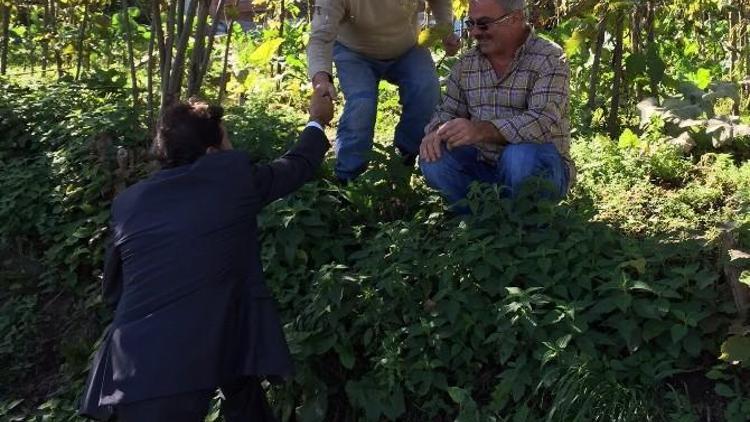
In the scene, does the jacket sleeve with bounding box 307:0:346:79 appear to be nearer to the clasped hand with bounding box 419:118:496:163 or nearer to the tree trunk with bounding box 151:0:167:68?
the clasped hand with bounding box 419:118:496:163

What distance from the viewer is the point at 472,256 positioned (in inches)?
145

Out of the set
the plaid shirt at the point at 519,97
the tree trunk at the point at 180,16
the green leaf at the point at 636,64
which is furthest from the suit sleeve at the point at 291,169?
the green leaf at the point at 636,64

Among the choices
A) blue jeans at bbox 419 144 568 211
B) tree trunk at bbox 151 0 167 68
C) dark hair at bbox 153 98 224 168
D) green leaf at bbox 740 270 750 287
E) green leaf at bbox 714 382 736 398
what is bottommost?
green leaf at bbox 714 382 736 398

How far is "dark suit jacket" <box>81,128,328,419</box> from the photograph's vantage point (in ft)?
9.55

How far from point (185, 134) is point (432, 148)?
1320mm

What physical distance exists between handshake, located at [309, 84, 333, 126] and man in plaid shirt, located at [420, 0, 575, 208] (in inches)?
19.4

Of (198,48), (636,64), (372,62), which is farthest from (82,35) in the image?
(636,64)

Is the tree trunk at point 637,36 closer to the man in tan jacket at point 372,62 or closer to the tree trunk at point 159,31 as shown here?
the man in tan jacket at point 372,62

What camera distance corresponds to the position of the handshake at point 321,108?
3775mm

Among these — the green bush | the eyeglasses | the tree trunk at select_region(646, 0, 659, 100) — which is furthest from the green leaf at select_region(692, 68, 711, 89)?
the eyeglasses

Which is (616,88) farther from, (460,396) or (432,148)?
(460,396)

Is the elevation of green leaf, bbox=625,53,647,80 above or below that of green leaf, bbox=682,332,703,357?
above

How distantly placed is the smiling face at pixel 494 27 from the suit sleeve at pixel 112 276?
6.14ft

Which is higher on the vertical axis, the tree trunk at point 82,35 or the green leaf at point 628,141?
the tree trunk at point 82,35
